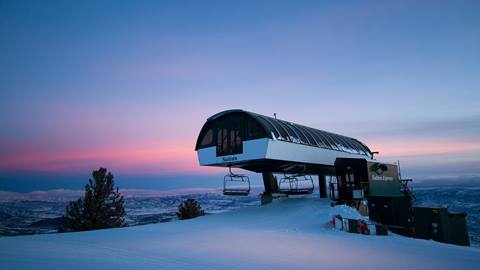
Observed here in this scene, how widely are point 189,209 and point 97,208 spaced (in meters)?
8.85

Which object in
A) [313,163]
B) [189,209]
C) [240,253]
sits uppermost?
[313,163]

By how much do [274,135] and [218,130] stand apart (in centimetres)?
475

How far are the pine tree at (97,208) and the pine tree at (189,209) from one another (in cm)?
593

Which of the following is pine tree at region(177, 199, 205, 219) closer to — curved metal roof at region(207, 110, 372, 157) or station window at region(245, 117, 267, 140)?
curved metal roof at region(207, 110, 372, 157)

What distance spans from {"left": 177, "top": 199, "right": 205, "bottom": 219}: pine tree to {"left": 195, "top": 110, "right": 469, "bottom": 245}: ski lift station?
31.8 ft

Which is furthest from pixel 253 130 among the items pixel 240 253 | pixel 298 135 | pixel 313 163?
pixel 240 253

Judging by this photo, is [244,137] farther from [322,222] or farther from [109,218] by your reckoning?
[109,218]

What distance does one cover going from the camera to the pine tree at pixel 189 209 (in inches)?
1254

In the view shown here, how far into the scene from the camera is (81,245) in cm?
961

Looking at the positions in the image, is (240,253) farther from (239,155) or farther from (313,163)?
(313,163)

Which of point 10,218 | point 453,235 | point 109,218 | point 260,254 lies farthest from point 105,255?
point 10,218

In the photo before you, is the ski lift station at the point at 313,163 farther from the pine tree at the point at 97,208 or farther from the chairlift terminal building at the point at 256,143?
the pine tree at the point at 97,208

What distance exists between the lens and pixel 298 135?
2295cm

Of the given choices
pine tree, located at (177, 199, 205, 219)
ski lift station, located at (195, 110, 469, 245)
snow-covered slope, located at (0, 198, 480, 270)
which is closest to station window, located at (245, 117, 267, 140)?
ski lift station, located at (195, 110, 469, 245)
